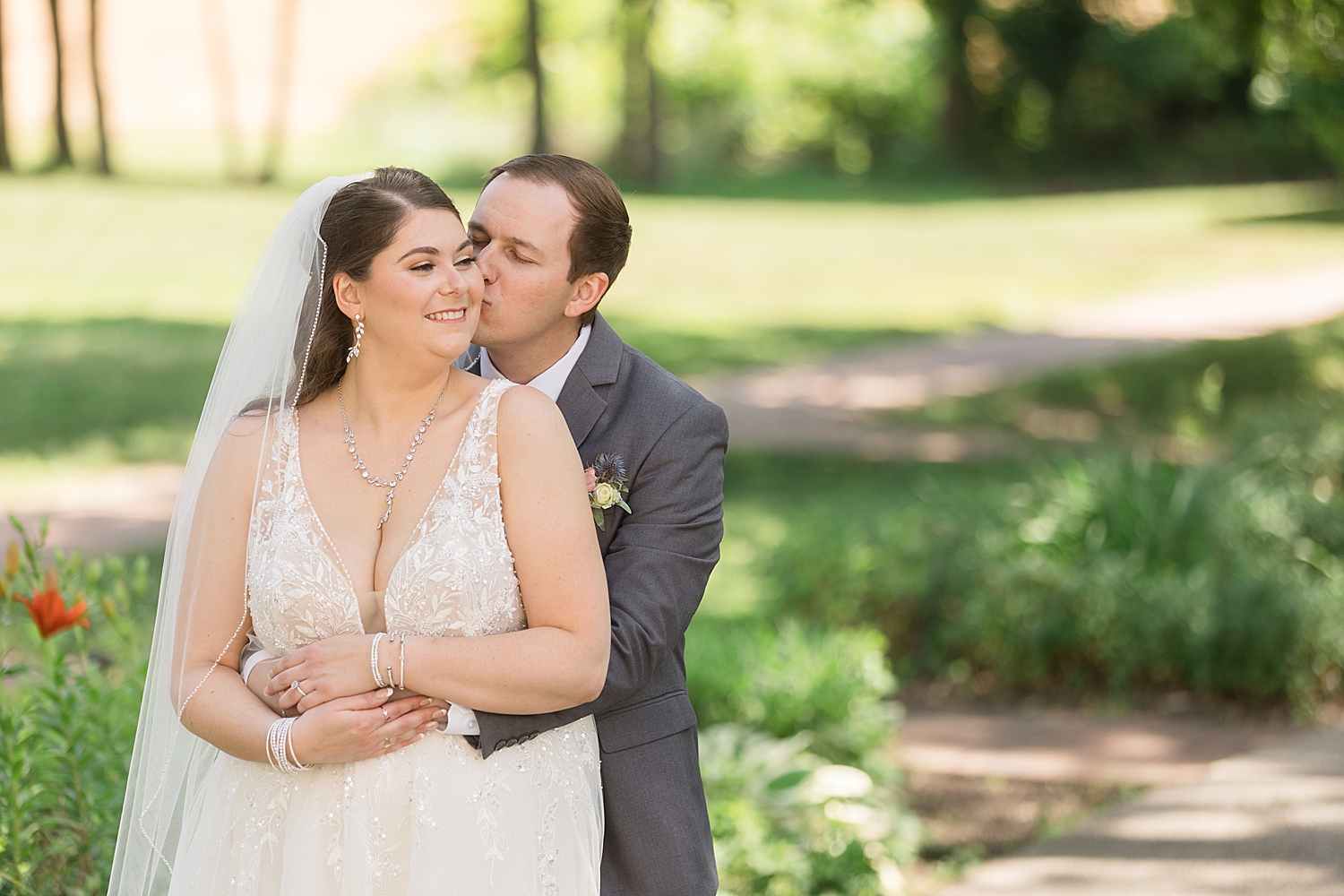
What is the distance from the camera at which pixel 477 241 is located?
2592mm

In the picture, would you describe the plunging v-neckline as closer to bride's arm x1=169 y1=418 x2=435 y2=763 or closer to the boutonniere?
bride's arm x1=169 y1=418 x2=435 y2=763

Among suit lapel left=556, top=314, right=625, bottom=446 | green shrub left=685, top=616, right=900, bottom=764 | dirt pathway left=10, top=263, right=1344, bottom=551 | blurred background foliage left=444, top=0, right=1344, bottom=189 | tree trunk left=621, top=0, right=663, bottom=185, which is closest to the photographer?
suit lapel left=556, top=314, right=625, bottom=446

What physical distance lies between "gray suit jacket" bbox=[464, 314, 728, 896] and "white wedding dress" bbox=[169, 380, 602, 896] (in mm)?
162

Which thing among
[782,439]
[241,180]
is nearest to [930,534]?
[782,439]

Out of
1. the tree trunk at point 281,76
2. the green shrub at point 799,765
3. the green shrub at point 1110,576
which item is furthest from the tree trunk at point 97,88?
the green shrub at point 799,765

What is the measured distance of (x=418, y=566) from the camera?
2326 millimetres

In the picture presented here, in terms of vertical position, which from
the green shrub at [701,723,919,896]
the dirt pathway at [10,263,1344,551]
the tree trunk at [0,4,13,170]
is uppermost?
the tree trunk at [0,4,13,170]

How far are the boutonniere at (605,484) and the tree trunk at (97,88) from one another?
20829mm

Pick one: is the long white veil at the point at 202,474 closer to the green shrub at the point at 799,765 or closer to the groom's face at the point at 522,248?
the groom's face at the point at 522,248

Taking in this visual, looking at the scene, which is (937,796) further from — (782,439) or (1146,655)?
(782,439)

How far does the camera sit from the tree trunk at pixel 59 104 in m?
20.7

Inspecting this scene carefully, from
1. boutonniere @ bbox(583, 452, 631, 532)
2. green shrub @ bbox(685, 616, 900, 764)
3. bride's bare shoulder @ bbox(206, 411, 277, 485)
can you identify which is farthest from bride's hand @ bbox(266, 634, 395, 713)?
green shrub @ bbox(685, 616, 900, 764)

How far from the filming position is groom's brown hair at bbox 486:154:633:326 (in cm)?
253

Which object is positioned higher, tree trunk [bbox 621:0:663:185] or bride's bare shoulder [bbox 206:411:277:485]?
tree trunk [bbox 621:0:663:185]
